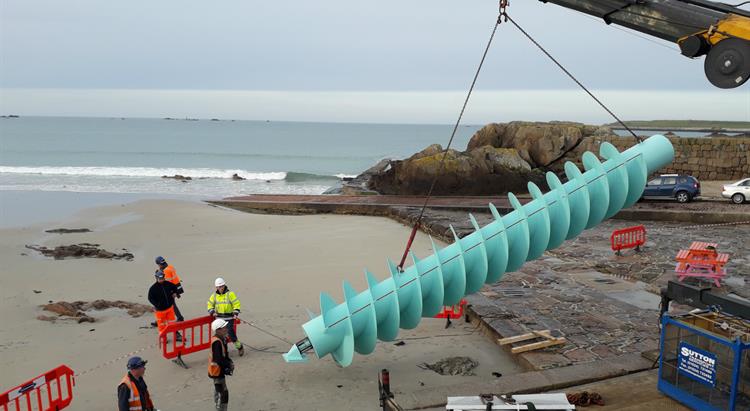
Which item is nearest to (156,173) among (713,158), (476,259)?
(713,158)

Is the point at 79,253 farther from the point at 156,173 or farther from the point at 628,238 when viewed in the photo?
the point at 156,173

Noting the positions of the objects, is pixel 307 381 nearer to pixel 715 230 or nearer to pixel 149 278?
pixel 149 278

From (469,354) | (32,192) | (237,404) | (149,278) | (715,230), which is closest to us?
(237,404)

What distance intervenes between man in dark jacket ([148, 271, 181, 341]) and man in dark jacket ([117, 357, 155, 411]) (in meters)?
4.06

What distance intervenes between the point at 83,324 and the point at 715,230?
20.1 meters

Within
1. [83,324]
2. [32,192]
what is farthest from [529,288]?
[32,192]

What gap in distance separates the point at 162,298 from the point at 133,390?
4253 mm

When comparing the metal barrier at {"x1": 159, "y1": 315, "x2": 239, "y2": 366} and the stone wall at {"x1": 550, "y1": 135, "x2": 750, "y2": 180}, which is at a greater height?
the stone wall at {"x1": 550, "y1": 135, "x2": 750, "y2": 180}

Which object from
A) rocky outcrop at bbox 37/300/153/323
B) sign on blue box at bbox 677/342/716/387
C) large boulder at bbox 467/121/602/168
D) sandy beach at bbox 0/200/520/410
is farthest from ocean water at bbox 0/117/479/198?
sign on blue box at bbox 677/342/716/387

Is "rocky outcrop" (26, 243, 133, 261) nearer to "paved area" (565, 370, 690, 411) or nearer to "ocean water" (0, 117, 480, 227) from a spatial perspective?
"ocean water" (0, 117, 480, 227)

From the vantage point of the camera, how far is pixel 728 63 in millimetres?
7391

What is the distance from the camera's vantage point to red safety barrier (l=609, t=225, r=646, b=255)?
16.7m

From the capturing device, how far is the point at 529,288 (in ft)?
43.8

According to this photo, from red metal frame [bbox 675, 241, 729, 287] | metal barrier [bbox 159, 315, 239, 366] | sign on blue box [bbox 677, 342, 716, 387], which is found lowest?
metal barrier [bbox 159, 315, 239, 366]
